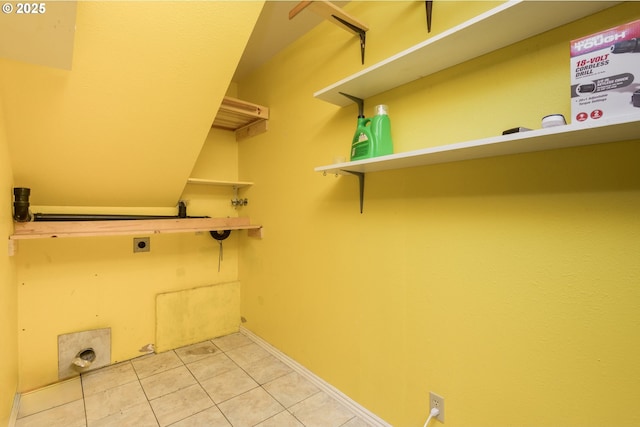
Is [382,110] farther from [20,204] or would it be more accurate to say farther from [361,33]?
[20,204]

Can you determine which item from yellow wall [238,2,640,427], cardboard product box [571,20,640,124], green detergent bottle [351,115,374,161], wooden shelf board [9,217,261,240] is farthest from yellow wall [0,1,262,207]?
cardboard product box [571,20,640,124]

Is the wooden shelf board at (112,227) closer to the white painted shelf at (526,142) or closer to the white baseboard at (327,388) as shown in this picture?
the white baseboard at (327,388)

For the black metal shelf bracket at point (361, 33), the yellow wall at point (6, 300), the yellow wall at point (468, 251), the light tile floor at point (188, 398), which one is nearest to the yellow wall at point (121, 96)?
the yellow wall at point (6, 300)

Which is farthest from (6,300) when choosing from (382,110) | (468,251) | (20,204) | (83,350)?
(468,251)

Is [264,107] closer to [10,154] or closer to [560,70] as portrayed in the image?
[10,154]

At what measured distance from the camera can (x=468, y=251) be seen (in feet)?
4.17

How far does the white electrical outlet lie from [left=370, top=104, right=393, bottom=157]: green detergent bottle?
118 centimetres

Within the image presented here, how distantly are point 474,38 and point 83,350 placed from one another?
300 cm

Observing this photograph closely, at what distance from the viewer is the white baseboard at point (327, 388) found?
1648 mm

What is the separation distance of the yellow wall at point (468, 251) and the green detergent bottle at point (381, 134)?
0.28 ft

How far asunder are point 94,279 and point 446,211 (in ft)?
8.16

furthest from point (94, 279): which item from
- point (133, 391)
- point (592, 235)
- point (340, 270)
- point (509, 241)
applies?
point (592, 235)

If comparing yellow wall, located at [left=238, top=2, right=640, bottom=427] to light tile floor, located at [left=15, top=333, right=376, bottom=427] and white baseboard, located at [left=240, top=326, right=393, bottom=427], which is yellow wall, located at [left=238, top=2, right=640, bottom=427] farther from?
light tile floor, located at [left=15, top=333, right=376, bottom=427]

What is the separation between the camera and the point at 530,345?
3.61 feet
